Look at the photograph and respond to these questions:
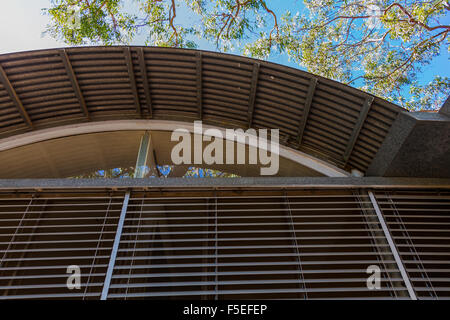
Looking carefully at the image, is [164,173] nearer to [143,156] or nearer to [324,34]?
[143,156]

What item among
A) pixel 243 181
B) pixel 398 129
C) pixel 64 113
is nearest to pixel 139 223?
pixel 243 181

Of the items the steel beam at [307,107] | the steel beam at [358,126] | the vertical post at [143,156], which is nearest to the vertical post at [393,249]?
the steel beam at [358,126]

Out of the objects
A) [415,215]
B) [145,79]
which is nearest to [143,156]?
[145,79]

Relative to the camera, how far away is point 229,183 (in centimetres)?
482

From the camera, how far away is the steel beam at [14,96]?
5.43 m

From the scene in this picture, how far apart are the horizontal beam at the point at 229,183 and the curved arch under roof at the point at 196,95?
0.68 m

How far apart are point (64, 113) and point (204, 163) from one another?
268cm

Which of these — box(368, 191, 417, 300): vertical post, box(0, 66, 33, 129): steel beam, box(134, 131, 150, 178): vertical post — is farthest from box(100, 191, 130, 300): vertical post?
box(368, 191, 417, 300): vertical post

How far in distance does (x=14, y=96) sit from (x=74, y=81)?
3.20 ft

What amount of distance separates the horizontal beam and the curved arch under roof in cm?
68

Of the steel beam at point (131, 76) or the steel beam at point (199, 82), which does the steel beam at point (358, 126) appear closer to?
the steel beam at point (199, 82)

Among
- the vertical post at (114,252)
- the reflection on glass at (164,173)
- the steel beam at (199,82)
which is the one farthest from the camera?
the reflection on glass at (164,173)
